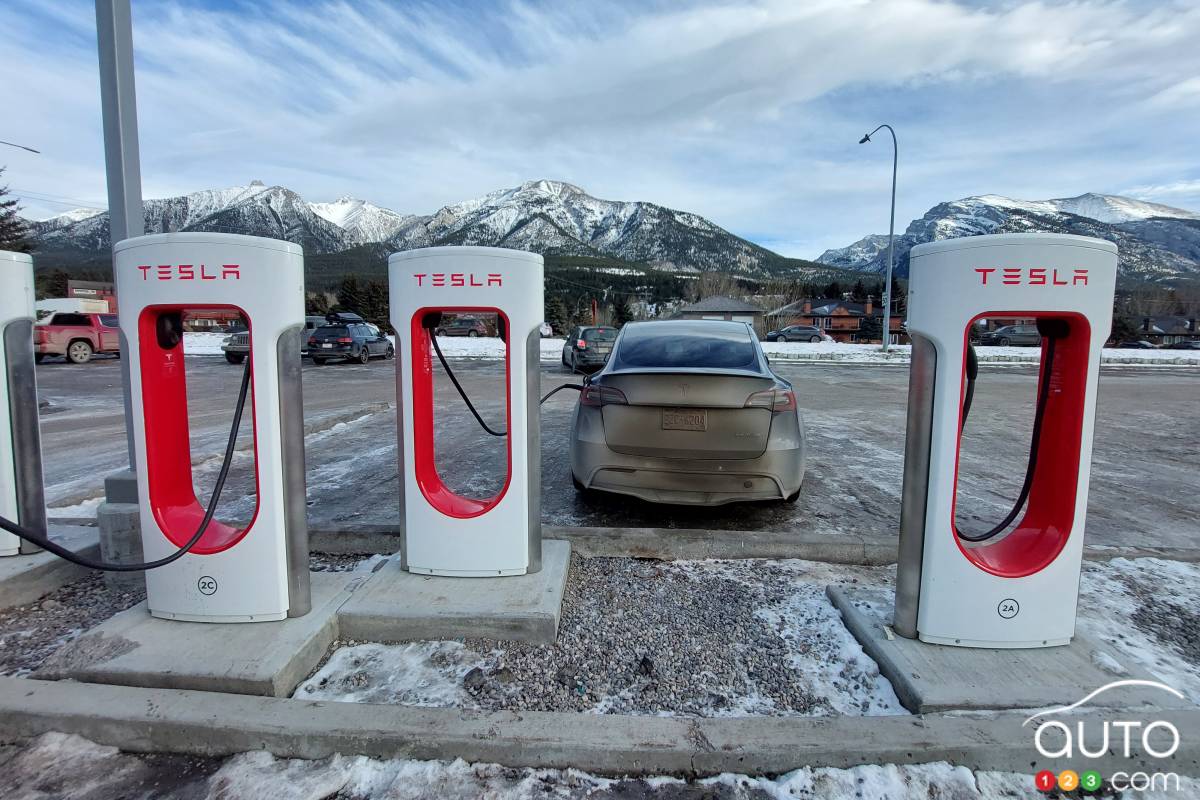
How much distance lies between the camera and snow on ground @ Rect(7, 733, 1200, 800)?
2070 millimetres

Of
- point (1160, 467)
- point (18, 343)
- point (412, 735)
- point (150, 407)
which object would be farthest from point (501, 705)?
point (1160, 467)

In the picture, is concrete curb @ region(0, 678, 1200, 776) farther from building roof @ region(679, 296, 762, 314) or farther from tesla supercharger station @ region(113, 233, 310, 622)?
building roof @ region(679, 296, 762, 314)

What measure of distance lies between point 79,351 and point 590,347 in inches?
677

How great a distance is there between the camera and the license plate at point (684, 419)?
13.6 ft

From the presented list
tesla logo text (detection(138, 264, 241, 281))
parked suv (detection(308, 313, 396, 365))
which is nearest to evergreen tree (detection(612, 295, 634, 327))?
parked suv (detection(308, 313, 396, 365))

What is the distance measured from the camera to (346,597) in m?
3.21

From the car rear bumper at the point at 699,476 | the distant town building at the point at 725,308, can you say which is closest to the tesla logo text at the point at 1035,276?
the car rear bumper at the point at 699,476

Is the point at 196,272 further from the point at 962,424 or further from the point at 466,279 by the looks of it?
the point at 962,424

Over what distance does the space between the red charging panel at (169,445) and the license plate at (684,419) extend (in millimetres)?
2436

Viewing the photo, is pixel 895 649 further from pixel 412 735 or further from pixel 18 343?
pixel 18 343

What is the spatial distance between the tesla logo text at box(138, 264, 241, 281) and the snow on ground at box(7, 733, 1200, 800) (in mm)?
1947

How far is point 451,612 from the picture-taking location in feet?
9.91

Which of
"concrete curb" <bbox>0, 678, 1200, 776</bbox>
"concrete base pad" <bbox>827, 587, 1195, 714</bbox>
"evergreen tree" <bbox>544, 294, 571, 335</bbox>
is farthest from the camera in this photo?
"evergreen tree" <bbox>544, 294, 571, 335</bbox>

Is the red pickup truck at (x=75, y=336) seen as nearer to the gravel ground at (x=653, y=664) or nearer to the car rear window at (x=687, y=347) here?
the car rear window at (x=687, y=347)
